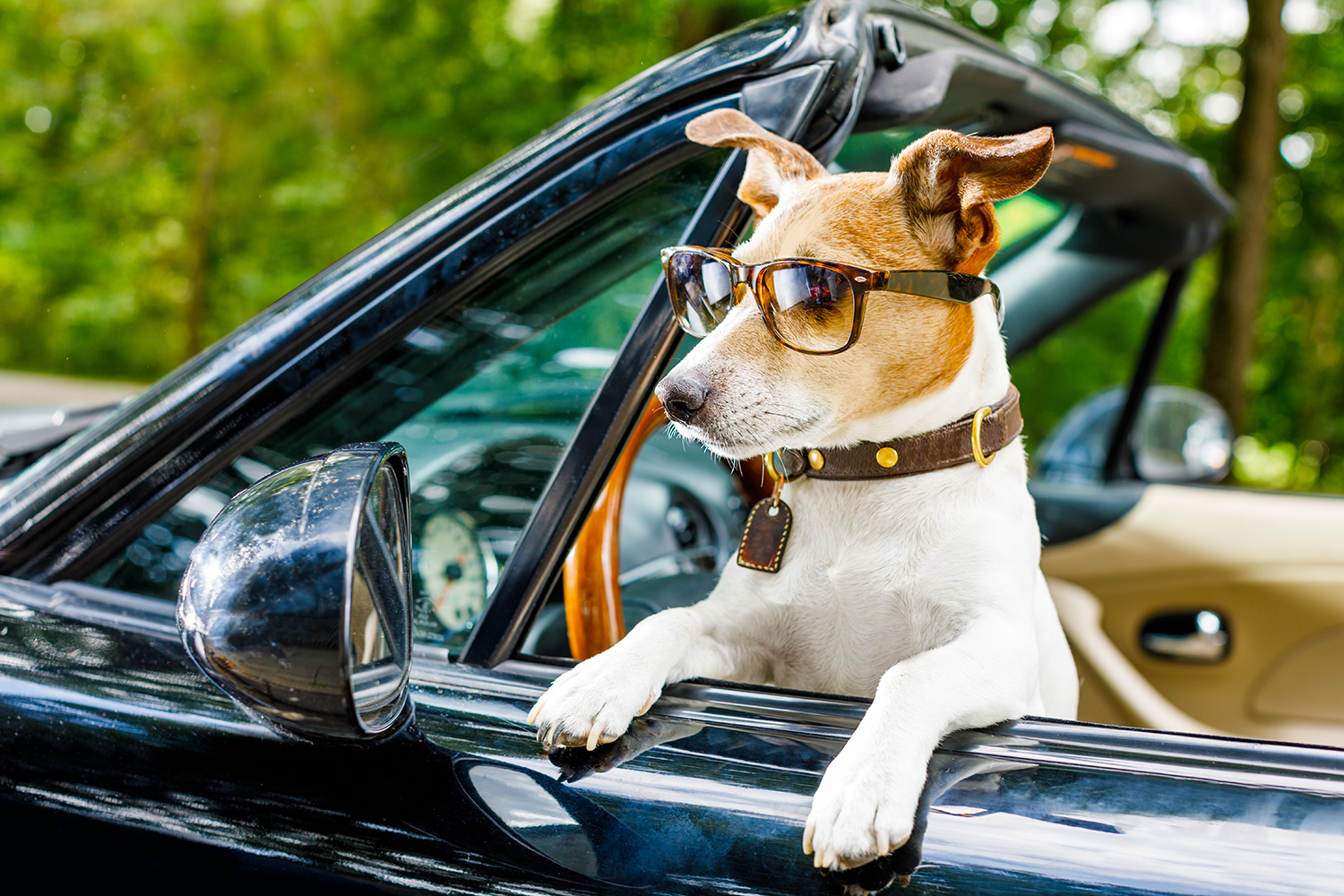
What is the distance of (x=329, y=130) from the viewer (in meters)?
3.18

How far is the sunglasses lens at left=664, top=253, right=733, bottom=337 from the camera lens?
1310mm

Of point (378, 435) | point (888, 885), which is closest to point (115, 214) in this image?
point (378, 435)

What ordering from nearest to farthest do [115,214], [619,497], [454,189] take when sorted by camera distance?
1. [454,189]
2. [619,497]
3. [115,214]

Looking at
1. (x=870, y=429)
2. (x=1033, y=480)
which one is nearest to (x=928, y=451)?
(x=870, y=429)

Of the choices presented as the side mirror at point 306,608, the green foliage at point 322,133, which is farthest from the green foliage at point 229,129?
the side mirror at point 306,608

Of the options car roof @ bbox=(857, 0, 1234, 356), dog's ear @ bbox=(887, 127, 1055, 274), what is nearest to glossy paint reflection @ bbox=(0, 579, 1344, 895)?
dog's ear @ bbox=(887, 127, 1055, 274)

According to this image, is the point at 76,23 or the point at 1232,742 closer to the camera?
the point at 1232,742

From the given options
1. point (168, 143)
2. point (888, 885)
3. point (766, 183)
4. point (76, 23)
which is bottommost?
point (888, 885)

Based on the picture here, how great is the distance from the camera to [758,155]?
1.36 m

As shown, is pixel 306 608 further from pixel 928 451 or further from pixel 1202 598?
pixel 1202 598

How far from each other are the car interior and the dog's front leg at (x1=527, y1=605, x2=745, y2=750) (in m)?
0.18

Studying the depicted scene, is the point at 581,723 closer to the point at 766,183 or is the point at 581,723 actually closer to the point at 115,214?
the point at 766,183

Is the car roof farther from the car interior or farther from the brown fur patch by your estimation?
the brown fur patch

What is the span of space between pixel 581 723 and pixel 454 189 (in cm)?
76
